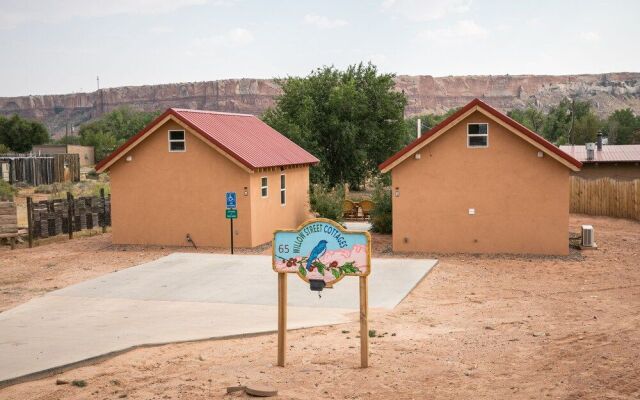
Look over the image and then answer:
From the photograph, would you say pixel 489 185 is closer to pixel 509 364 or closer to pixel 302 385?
pixel 509 364

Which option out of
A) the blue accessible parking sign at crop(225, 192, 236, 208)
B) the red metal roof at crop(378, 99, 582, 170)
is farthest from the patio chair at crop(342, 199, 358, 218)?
the blue accessible parking sign at crop(225, 192, 236, 208)

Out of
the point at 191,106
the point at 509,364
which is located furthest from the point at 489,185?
the point at 191,106

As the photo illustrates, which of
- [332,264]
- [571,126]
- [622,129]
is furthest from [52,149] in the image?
[332,264]

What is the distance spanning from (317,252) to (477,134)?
1355 centimetres

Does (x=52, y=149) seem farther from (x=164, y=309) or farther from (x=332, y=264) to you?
(x=332, y=264)

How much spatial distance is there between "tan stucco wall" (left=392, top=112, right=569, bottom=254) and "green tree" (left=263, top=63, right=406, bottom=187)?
1981cm

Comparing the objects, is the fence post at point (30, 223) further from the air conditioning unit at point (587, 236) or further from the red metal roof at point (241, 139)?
the air conditioning unit at point (587, 236)

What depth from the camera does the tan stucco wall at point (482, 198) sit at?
2338cm

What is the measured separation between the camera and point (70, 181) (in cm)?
5866

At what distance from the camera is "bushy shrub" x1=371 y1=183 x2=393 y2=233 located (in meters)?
29.1

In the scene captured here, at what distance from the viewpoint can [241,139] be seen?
27609mm

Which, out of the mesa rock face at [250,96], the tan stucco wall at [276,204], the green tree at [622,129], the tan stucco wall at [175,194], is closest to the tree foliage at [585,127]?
the green tree at [622,129]

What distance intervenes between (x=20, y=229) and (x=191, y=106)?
14799 cm

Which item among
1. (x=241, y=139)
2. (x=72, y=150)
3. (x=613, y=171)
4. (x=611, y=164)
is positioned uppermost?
(x=72, y=150)
